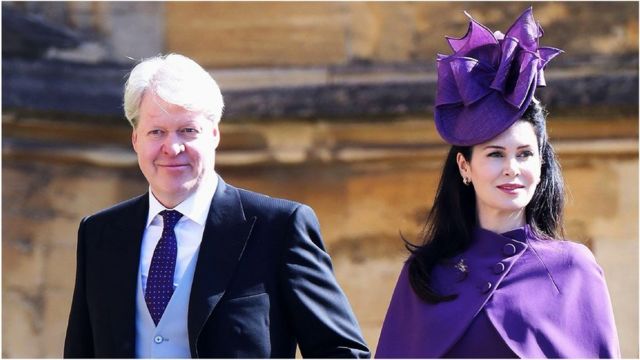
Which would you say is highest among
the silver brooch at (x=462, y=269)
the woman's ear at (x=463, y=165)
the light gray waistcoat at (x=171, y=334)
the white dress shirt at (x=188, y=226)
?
the woman's ear at (x=463, y=165)

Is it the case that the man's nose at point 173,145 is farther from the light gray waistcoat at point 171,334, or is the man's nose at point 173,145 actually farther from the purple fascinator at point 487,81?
the purple fascinator at point 487,81

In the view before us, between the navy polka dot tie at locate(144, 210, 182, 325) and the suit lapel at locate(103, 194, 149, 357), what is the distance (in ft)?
0.13

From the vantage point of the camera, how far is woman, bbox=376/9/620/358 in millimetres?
3947

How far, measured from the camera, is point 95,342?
13.6ft

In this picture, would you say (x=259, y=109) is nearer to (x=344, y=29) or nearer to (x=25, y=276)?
(x=344, y=29)

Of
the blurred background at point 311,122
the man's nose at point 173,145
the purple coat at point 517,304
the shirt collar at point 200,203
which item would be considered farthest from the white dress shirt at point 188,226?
the blurred background at point 311,122

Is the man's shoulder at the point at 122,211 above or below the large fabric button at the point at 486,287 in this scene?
above

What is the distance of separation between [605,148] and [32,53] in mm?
2074

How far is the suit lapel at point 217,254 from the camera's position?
400 cm

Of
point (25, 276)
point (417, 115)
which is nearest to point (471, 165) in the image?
point (417, 115)

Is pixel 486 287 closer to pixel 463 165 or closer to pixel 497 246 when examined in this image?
pixel 497 246

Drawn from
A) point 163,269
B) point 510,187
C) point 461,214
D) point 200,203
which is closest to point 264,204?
point 200,203

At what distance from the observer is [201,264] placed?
160 inches

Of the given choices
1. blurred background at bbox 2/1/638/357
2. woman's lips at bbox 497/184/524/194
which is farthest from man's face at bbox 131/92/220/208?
blurred background at bbox 2/1/638/357
